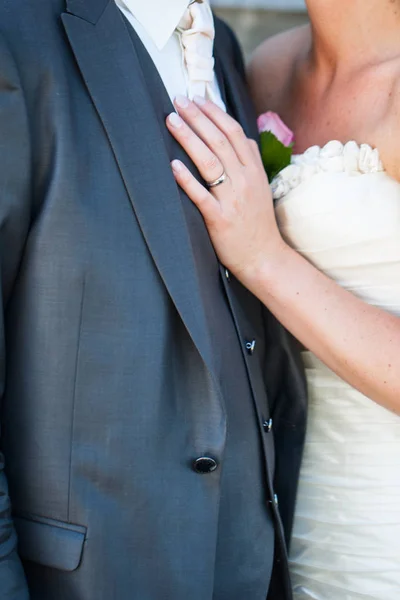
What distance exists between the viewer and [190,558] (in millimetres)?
1462

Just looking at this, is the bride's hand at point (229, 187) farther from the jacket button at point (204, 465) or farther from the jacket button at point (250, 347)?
the jacket button at point (204, 465)

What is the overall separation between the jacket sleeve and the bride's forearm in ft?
1.96

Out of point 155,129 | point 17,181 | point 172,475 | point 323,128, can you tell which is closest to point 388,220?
point 323,128

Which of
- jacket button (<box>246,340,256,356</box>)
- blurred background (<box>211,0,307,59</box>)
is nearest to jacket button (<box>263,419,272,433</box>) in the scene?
jacket button (<box>246,340,256,356</box>)

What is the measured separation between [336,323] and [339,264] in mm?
188

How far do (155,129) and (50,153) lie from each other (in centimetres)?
22

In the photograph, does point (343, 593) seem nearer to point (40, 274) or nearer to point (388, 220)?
point (388, 220)

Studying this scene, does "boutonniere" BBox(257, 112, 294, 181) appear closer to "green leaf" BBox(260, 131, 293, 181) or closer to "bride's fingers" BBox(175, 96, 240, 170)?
"green leaf" BBox(260, 131, 293, 181)

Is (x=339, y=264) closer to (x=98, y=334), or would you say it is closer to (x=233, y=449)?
(x=233, y=449)

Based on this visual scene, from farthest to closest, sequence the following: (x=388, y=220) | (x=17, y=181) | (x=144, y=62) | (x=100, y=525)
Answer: (x=388, y=220)
(x=144, y=62)
(x=100, y=525)
(x=17, y=181)

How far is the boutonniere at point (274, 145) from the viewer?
1.90 meters

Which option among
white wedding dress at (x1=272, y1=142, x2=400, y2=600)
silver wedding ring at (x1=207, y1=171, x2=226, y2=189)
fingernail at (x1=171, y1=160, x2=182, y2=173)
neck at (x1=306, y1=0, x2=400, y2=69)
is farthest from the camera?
neck at (x1=306, y1=0, x2=400, y2=69)

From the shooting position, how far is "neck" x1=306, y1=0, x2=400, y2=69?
2014 millimetres

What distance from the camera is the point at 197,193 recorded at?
1.56 meters
